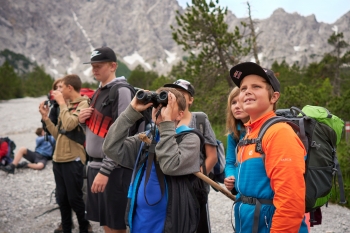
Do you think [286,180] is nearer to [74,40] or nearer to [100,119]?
[100,119]

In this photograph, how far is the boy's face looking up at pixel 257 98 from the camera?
200 centimetres

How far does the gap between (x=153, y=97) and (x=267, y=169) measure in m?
0.90

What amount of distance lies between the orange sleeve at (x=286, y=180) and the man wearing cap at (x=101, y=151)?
1.59 metres

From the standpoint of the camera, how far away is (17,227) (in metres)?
5.02

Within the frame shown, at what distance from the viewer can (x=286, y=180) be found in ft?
5.58

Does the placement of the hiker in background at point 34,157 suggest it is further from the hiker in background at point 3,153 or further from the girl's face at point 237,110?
the girl's face at point 237,110

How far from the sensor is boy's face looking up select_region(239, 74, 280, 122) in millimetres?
1997

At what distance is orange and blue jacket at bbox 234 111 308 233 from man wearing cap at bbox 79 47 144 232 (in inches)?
54.6

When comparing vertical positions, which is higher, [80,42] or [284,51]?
[80,42]

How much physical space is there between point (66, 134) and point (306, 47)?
19014 centimetres

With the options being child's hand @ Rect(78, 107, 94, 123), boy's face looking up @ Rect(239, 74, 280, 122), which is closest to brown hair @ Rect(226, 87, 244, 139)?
boy's face looking up @ Rect(239, 74, 280, 122)

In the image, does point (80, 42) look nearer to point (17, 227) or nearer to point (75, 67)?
point (75, 67)

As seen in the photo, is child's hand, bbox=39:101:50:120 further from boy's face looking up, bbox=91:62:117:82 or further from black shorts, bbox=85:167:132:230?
black shorts, bbox=85:167:132:230

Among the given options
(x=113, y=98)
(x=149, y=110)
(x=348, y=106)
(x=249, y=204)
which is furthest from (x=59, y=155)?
(x=348, y=106)
